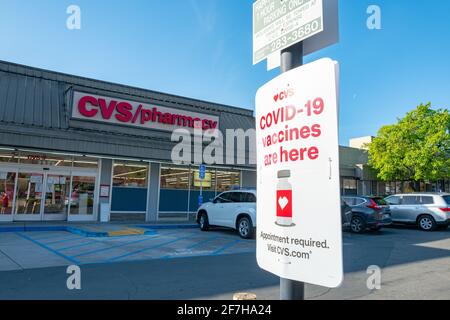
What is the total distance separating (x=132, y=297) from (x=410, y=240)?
11.5m

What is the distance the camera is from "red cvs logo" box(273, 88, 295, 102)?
6.30 ft

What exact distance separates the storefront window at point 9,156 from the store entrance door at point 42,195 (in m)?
0.57

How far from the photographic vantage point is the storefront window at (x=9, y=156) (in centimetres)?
1409

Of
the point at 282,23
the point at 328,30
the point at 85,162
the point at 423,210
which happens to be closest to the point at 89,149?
the point at 85,162

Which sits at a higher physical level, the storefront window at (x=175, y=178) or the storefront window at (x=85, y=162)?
the storefront window at (x=85, y=162)

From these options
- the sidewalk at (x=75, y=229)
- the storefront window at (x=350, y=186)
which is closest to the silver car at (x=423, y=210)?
the storefront window at (x=350, y=186)

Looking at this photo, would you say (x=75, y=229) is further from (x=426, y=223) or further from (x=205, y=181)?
(x=426, y=223)

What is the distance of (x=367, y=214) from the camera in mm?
14867

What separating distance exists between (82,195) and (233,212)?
24.4 ft

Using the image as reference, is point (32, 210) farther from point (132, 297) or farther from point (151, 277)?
point (132, 297)

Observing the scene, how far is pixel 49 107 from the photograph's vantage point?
47.4 feet

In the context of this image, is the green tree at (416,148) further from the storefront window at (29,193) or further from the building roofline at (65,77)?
the storefront window at (29,193)

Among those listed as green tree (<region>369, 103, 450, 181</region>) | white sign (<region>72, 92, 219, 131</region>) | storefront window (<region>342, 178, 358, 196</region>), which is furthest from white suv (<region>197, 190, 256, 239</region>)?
green tree (<region>369, 103, 450, 181</region>)
